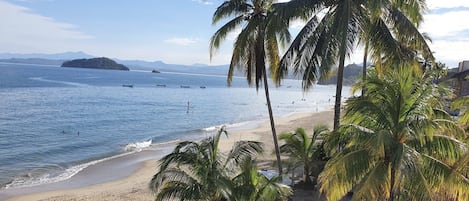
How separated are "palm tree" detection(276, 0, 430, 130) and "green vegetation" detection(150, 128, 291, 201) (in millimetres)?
3636

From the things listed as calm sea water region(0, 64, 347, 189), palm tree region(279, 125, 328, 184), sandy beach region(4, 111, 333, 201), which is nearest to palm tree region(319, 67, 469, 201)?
palm tree region(279, 125, 328, 184)

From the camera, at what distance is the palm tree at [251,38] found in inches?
631

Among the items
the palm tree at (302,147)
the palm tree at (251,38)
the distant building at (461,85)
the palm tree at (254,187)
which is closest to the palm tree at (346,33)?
the palm tree at (251,38)

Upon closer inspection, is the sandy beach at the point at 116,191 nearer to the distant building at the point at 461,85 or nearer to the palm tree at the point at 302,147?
the palm tree at the point at 302,147

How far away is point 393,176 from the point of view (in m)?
9.12

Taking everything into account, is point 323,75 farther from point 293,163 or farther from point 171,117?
point 171,117

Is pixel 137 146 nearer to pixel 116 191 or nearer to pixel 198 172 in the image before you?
pixel 116 191

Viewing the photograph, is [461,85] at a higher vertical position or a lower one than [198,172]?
higher

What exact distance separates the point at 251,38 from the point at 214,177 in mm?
7367

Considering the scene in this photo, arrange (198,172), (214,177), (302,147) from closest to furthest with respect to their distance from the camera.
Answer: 1. (214,177)
2. (198,172)
3. (302,147)

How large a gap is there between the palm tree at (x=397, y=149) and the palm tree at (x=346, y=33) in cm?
304

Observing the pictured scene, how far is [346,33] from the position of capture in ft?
39.2

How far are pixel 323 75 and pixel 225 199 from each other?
483cm

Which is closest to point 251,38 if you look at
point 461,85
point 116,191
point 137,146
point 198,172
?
point 198,172
